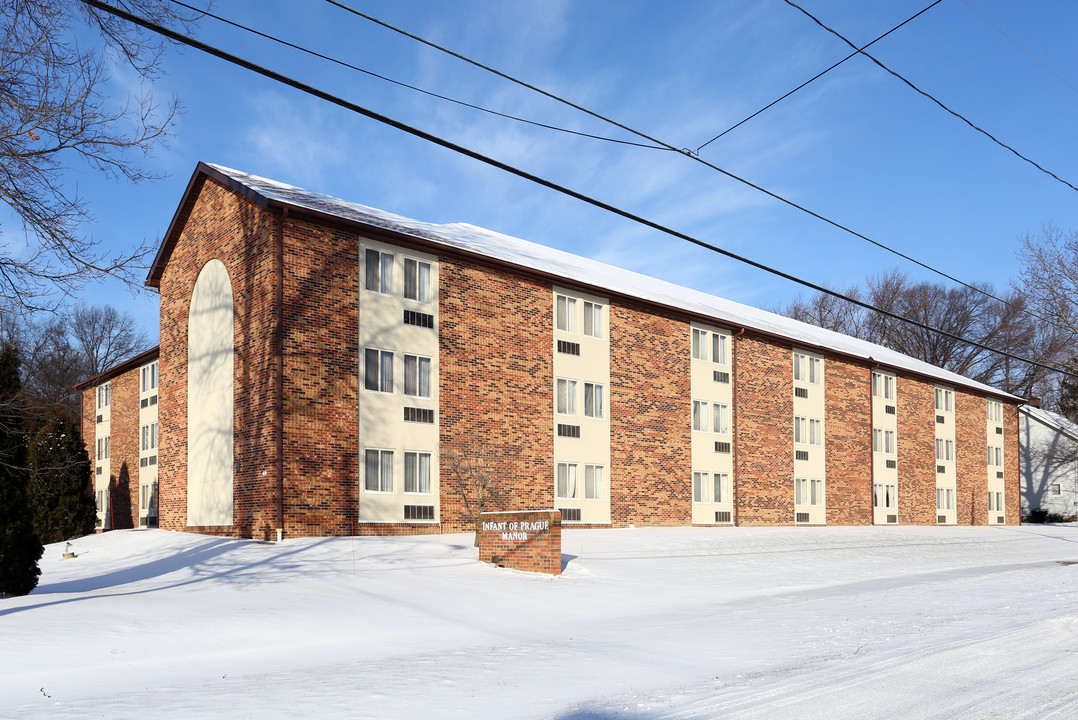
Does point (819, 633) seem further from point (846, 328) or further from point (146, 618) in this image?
point (846, 328)

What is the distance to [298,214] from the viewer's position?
22188mm

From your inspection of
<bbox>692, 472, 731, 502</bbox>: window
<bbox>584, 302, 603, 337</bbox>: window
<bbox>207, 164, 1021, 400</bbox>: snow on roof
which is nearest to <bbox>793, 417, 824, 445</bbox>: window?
<bbox>207, 164, 1021, 400</bbox>: snow on roof

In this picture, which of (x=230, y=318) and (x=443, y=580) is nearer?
(x=443, y=580)

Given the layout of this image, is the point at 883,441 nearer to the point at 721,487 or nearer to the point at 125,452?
the point at 721,487

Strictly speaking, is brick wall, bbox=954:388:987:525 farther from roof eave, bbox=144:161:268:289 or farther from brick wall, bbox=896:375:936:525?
roof eave, bbox=144:161:268:289

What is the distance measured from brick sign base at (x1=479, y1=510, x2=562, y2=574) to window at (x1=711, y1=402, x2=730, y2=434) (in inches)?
662

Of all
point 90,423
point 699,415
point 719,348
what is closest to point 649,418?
point 699,415

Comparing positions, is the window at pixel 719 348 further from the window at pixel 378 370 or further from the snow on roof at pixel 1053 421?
the snow on roof at pixel 1053 421

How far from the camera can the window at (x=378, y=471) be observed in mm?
23047

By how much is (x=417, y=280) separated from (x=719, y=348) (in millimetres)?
14839

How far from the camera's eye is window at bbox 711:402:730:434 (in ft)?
113

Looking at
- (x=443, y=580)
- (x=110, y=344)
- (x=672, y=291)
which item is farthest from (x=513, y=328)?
(x=110, y=344)

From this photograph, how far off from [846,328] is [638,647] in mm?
68824

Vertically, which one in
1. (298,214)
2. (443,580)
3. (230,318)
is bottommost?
(443,580)
